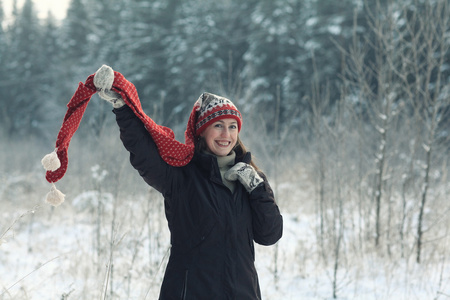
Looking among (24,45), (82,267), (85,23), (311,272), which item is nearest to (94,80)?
Answer: (82,267)

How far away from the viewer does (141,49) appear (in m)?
25.5

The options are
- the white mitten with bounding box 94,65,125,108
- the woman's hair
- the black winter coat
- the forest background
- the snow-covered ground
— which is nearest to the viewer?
the white mitten with bounding box 94,65,125,108

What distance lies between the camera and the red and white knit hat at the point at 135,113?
1.99 meters

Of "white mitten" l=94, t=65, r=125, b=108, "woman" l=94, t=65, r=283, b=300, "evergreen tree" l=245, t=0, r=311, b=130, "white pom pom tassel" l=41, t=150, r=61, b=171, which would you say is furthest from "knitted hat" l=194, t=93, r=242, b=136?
"evergreen tree" l=245, t=0, r=311, b=130

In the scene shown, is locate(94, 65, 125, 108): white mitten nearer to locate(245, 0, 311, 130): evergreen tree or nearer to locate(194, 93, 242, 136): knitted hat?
locate(194, 93, 242, 136): knitted hat

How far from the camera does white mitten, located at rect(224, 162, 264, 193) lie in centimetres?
220

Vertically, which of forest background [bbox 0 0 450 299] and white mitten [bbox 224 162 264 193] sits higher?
forest background [bbox 0 0 450 299]

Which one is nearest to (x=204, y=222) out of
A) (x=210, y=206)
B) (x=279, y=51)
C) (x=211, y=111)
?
(x=210, y=206)

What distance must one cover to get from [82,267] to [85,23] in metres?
28.5

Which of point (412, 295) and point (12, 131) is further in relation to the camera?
point (12, 131)

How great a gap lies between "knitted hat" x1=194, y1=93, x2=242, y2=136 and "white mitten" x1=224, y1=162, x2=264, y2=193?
291mm

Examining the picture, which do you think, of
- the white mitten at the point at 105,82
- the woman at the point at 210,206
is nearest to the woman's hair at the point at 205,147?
the woman at the point at 210,206

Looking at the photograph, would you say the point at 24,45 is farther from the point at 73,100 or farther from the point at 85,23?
the point at 73,100

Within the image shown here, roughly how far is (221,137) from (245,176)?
28 cm
